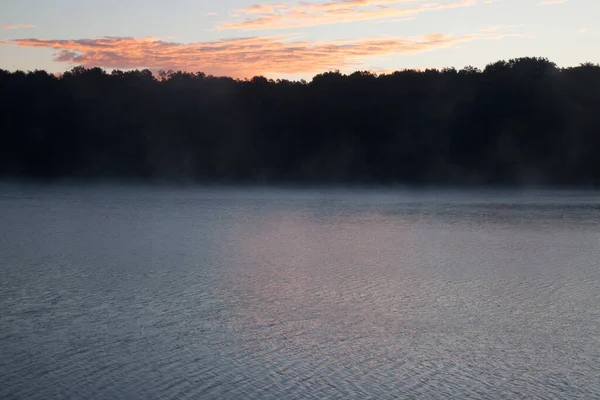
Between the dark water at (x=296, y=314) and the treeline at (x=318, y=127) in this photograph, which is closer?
the dark water at (x=296, y=314)

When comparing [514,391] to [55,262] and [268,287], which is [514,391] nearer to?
[268,287]

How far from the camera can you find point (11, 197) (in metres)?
33.3

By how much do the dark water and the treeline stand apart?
126 feet

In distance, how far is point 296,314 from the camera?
9.34 meters

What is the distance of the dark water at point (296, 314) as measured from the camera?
682 centimetres

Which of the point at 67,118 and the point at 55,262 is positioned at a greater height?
the point at 67,118

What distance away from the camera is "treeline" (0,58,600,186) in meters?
56.5

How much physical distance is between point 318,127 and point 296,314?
54.4m

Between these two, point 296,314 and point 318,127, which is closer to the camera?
point 296,314

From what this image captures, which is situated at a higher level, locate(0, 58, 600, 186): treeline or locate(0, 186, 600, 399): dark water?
locate(0, 58, 600, 186): treeline

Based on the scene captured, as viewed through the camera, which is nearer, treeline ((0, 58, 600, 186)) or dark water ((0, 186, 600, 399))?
dark water ((0, 186, 600, 399))

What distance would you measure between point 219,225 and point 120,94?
50.9 meters

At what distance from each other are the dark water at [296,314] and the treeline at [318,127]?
38293 mm

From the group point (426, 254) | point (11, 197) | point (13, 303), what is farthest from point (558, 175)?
point (13, 303)
